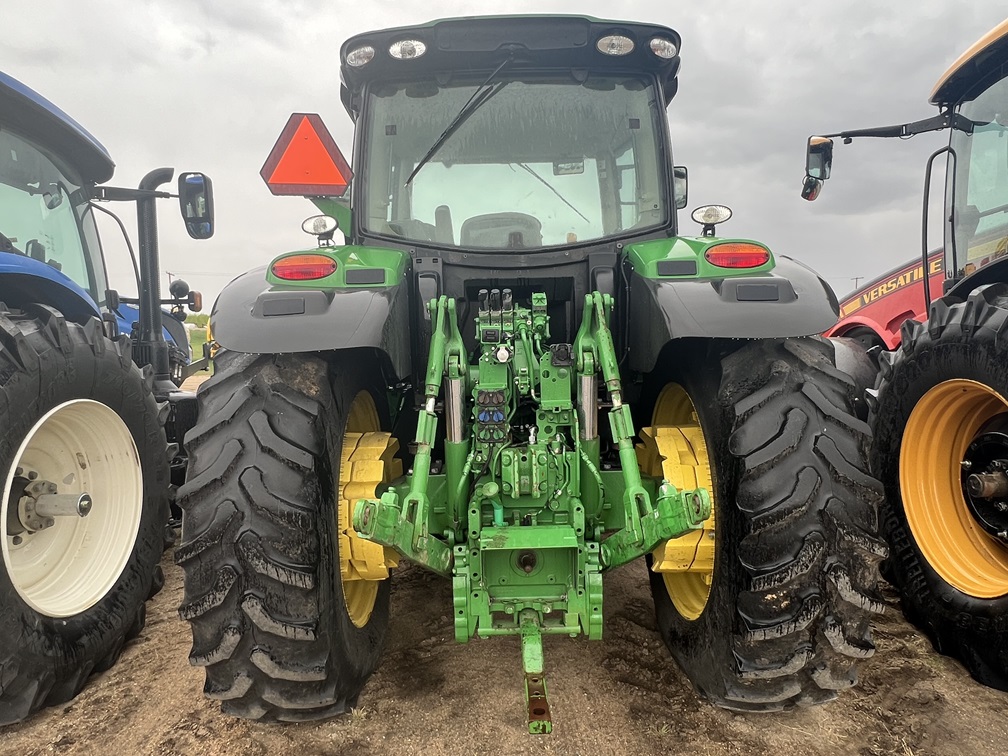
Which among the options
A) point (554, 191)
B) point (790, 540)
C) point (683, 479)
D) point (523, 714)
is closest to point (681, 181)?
point (554, 191)

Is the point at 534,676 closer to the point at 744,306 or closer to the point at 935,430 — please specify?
the point at 744,306

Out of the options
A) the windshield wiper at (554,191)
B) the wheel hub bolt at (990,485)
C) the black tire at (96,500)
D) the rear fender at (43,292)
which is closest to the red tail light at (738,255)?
the windshield wiper at (554,191)

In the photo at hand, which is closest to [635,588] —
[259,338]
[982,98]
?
[259,338]

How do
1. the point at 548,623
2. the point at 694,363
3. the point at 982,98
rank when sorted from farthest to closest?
the point at 982,98, the point at 694,363, the point at 548,623

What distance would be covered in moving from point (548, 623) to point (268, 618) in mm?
801

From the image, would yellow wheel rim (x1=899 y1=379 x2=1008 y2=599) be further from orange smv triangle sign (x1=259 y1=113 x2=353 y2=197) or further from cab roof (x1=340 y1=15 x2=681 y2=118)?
orange smv triangle sign (x1=259 y1=113 x2=353 y2=197)

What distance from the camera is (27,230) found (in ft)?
11.6

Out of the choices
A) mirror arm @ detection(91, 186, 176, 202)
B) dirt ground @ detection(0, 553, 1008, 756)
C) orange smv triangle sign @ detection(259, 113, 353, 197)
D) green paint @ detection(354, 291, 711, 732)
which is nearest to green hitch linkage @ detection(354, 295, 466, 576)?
green paint @ detection(354, 291, 711, 732)

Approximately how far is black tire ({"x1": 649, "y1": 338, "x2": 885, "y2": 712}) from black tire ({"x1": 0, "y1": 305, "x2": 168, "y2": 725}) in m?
2.22

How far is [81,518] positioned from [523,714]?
6.54ft

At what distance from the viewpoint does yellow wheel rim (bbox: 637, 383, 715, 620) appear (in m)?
2.07

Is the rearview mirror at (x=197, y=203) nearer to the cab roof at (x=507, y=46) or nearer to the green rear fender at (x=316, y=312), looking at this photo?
the cab roof at (x=507, y=46)

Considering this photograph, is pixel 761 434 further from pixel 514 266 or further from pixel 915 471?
pixel 915 471

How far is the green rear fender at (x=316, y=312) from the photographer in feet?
6.28
